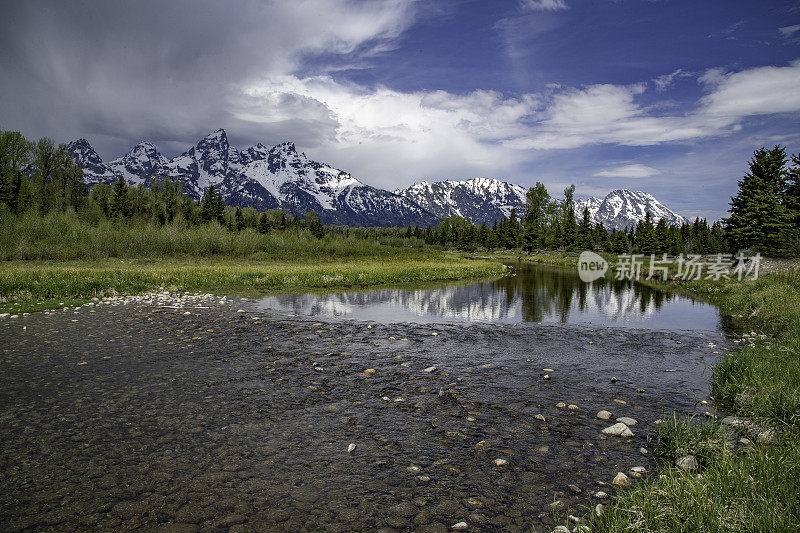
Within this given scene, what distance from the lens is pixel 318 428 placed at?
685 centimetres

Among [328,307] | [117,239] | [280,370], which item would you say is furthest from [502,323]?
[117,239]

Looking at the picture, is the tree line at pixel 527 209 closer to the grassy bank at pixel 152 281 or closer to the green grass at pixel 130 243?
the green grass at pixel 130 243

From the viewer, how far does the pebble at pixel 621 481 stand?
5.14m

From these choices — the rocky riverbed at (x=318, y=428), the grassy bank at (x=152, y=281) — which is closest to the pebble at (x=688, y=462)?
the rocky riverbed at (x=318, y=428)

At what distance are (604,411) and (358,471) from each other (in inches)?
196

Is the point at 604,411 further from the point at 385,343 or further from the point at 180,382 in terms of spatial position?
the point at 180,382

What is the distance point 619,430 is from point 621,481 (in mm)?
1832

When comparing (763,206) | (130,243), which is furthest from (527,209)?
(130,243)

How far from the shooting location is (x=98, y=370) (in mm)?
Answer: 9594

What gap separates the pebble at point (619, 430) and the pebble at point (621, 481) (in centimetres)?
167

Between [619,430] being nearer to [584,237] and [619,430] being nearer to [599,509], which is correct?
[599,509]

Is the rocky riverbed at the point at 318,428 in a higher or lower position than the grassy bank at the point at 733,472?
lower

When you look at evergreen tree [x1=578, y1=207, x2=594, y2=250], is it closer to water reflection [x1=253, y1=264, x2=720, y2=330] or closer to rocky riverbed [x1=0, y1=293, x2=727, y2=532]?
water reflection [x1=253, y1=264, x2=720, y2=330]

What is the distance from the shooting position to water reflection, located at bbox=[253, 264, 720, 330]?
62.8ft
